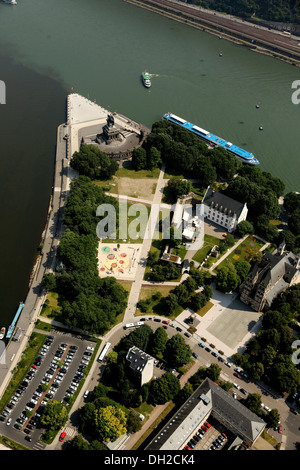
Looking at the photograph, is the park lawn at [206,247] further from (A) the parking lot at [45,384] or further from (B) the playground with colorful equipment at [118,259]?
(A) the parking lot at [45,384]

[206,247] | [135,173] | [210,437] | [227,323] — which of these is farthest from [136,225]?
[210,437]

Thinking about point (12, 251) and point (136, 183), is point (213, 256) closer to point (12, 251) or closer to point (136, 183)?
point (136, 183)

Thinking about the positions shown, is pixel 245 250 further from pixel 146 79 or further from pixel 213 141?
pixel 146 79

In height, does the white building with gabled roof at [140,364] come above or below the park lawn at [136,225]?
below

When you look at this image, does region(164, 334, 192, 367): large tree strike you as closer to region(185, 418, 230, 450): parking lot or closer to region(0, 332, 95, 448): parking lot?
region(185, 418, 230, 450): parking lot

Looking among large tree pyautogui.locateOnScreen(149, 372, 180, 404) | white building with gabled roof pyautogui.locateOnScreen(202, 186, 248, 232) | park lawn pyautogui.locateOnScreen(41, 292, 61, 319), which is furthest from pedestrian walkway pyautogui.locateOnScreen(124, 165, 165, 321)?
large tree pyautogui.locateOnScreen(149, 372, 180, 404)

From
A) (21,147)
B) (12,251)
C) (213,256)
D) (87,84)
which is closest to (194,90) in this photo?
(87,84)

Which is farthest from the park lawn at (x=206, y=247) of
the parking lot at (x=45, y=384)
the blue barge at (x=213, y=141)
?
the blue barge at (x=213, y=141)
